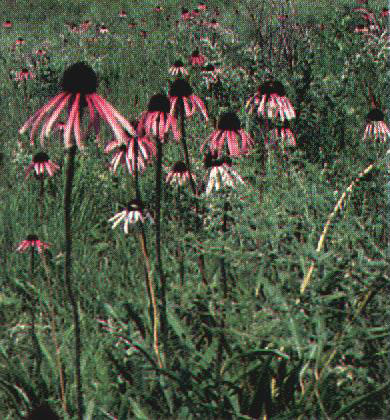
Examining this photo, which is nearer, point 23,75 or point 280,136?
point 280,136

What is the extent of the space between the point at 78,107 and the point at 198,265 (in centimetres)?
91

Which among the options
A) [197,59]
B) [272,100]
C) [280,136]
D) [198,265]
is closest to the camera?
[198,265]

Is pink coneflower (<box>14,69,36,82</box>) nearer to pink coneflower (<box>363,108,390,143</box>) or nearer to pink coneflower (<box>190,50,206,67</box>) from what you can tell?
pink coneflower (<box>190,50,206,67</box>)

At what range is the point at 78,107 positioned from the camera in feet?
3.38

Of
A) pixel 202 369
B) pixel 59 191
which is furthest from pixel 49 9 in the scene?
pixel 202 369

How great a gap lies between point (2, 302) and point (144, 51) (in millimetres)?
4811

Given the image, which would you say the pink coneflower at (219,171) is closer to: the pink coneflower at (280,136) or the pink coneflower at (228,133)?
the pink coneflower at (228,133)

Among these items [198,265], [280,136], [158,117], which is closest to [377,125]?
[280,136]

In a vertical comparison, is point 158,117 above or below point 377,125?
below

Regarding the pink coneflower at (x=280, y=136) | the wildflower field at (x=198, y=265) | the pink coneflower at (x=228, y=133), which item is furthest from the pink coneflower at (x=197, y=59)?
the pink coneflower at (x=228, y=133)

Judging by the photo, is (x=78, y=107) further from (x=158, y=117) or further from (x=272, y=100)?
(x=272, y=100)

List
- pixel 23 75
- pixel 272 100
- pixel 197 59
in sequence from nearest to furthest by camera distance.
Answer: pixel 272 100, pixel 197 59, pixel 23 75

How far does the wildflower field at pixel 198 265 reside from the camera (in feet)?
4.11

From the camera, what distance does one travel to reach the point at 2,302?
75.5 inches
